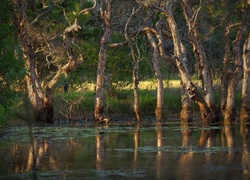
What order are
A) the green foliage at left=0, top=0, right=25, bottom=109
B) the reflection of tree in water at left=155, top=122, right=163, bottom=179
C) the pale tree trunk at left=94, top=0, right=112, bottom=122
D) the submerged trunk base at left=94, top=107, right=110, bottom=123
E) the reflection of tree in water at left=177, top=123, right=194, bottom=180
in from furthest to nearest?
1. the pale tree trunk at left=94, top=0, right=112, bottom=122
2. the submerged trunk base at left=94, top=107, right=110, bottom=123
3. the green foliage at left=0, top=0, right=25, bottom=109
4. the reflection of tree in water at left=155, top=122, right=163, bottom=179
5. the reflection of tree in water at left=177, top=123, right=194, bottom=180

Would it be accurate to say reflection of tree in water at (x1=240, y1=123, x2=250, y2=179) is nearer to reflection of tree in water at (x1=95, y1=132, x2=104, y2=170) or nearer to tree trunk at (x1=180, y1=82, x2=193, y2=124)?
tree trunk at (x1=180, y1=82, x2=193, y2=124)

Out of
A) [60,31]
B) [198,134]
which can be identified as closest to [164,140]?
[198,134]

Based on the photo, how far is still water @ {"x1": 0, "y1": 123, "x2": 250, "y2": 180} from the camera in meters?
19.3

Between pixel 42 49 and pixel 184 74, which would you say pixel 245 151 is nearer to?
pixel 184 74

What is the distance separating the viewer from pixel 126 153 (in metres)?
24.7

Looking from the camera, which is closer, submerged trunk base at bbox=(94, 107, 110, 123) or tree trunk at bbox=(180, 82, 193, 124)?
tree trunk at bbox=(180, 82, 193, 124)

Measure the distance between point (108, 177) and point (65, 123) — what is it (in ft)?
73.5

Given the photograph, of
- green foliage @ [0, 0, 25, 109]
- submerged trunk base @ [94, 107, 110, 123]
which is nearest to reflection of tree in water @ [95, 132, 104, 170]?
green foliage @ [0, 0, 25, 109]

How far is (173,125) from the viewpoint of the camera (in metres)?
38.4

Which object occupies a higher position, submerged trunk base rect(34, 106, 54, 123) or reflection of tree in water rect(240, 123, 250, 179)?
submerged trunk base rect(34, 106, 54, 123)

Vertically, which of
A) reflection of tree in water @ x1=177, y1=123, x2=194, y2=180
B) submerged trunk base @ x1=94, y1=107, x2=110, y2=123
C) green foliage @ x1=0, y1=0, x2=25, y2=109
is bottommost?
reflection of tree in water @ x1=177, y1=123, x2=194, y2=180

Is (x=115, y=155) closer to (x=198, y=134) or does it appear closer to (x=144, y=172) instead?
(x=144, y=172)

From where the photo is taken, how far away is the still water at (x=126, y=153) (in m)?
19.3

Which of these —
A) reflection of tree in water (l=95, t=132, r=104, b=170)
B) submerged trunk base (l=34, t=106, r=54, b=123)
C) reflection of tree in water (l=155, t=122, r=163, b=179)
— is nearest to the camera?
reflection of tree in water (l=155, t=122, r=163, b=179)
